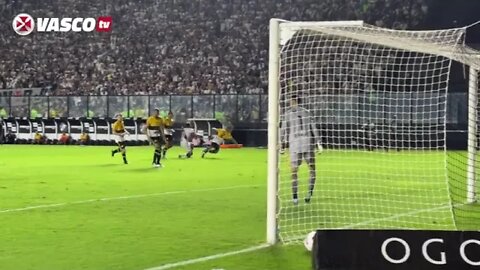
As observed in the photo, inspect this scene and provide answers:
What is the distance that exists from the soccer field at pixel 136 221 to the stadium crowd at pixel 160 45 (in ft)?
85.1

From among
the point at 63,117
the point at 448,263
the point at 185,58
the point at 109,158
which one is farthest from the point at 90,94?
the point at 448,263

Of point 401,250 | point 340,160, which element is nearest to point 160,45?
point 340,160

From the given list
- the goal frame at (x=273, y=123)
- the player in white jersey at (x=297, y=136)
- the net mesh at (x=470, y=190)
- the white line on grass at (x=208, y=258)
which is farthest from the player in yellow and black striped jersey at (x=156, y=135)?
the white line on grass at (x=208, y=258)

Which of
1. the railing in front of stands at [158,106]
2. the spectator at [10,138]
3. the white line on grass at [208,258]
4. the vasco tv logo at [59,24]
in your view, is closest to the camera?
the white line on grass at [208,258]

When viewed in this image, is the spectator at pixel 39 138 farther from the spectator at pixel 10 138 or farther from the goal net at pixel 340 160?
the goal net at pixel 340 160

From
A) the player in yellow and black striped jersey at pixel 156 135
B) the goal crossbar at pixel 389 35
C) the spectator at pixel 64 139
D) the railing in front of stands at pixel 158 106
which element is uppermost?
the goal crossbar at pixel 389 35

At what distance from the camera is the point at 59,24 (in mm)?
50812

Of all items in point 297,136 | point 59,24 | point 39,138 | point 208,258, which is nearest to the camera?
point 208,258

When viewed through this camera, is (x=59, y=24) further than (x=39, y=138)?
Yes

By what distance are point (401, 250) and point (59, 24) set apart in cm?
4656

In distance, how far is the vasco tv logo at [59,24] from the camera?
165 feet

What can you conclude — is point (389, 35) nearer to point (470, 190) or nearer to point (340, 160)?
point (470, 190)

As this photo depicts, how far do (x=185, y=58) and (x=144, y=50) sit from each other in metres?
3.06

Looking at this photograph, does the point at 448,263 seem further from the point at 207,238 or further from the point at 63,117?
the point at 63,117
